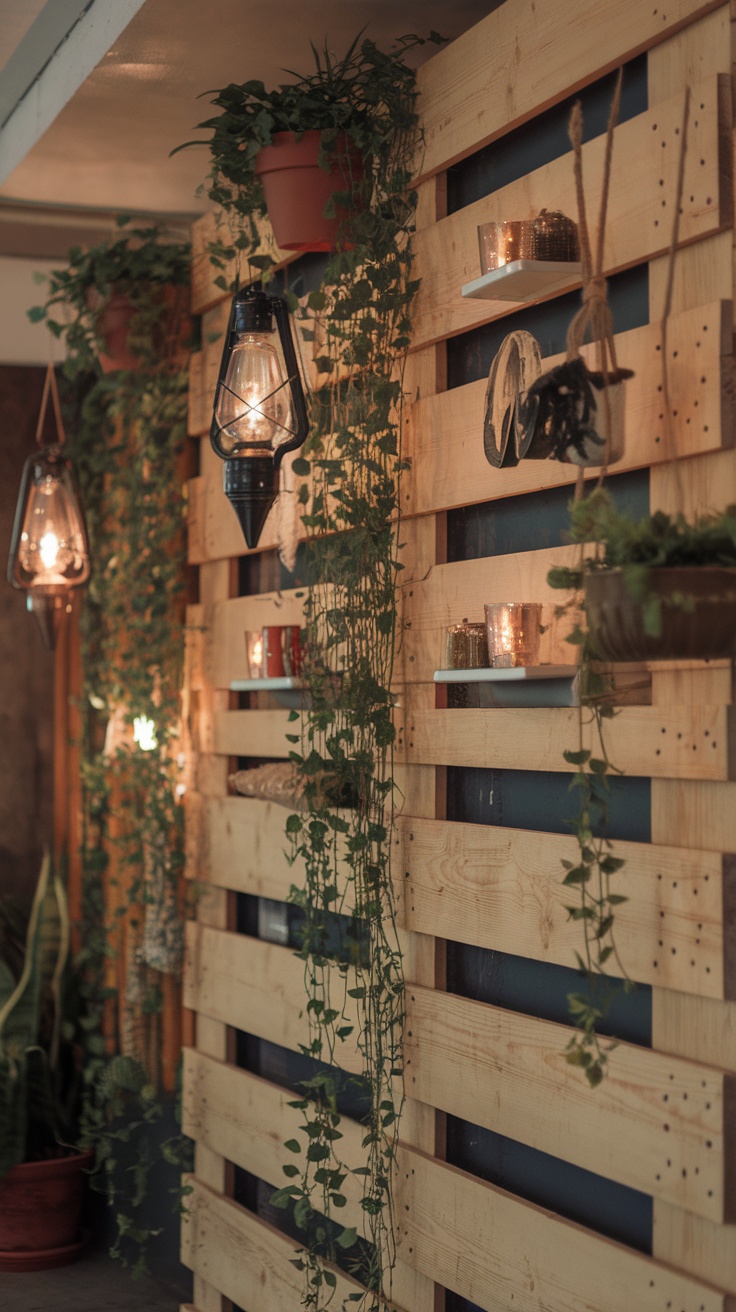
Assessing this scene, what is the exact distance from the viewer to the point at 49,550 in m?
3.82

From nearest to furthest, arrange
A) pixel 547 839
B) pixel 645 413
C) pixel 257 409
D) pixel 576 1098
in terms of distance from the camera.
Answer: pixel 645 413 < pixel 576 1098 < pixel 547 839 < pixel 257 409

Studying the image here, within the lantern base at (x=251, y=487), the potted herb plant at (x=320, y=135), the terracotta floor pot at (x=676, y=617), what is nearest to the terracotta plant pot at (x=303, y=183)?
the potted herb plant at (x=320, y=135)

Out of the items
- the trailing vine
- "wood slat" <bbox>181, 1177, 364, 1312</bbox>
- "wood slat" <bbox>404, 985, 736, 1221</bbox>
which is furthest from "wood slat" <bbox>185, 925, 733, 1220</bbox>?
the trailing vine

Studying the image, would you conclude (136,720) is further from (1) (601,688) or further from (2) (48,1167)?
(1) (601,688)

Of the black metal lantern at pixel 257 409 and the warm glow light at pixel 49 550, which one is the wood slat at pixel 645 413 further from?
the warm glow light at pixel 49 550

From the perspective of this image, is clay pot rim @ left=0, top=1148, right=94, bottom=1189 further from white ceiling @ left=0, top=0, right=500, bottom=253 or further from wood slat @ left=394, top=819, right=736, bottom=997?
white ceiling @ left=0, top=0, right=500, bottom=253

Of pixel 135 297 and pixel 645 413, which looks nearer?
pixel 645 413

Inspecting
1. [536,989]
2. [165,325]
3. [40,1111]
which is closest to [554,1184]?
[536,989]

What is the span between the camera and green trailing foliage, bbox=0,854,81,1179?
12.6 ft

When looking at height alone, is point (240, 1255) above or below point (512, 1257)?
below

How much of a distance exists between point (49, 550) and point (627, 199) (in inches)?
87.0

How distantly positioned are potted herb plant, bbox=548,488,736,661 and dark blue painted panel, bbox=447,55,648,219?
752 mm

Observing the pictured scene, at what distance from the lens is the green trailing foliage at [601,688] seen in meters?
1.62

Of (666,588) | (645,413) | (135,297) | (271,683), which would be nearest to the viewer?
(666,588)
